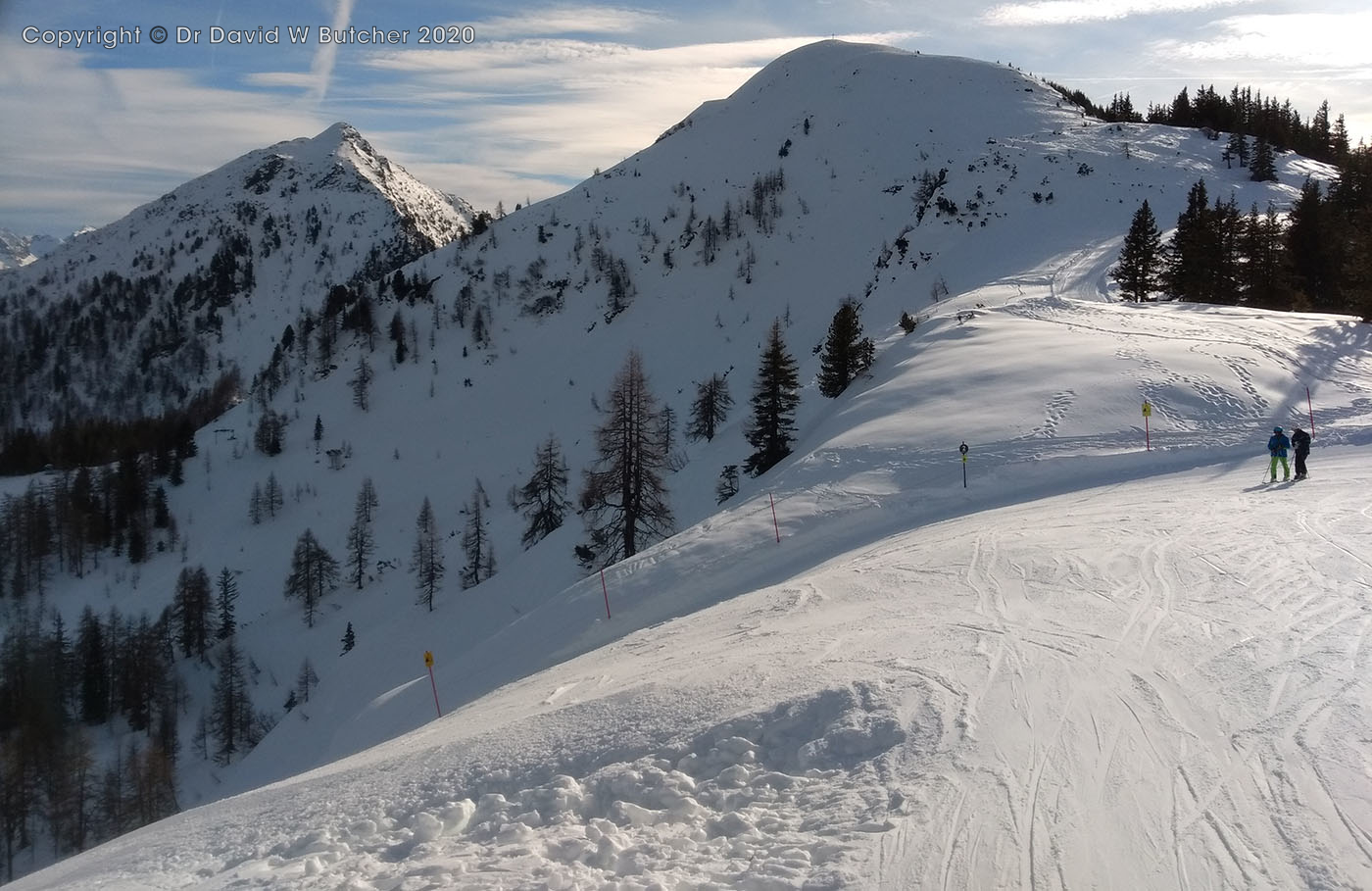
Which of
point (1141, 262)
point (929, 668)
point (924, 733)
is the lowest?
point (929, 668)

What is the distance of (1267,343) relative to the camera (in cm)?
2861

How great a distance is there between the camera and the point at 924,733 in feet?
25.6

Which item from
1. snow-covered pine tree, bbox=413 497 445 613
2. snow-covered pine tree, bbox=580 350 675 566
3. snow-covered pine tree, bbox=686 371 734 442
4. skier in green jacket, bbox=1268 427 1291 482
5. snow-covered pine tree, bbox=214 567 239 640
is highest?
skier in green jacket, bbox=1268 427 1291 482

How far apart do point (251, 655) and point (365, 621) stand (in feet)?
38.2

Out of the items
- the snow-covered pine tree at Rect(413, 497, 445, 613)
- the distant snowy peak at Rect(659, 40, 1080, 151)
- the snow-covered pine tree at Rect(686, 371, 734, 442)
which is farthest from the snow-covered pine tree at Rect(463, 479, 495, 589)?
the distant snowy peak at Rect(659, 40, 1080, 151)

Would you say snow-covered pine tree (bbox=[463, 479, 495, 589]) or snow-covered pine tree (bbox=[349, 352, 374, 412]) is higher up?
snow-covered pine tree (bbox=[349, 352, 374, 412])

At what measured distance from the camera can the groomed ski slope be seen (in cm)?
624

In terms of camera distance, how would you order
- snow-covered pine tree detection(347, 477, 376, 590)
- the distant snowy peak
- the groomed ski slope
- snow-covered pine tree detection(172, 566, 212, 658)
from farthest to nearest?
the distant snowy peak → snow-covered pine tree detection(347, 477, 376, 590) → snow-covered pine tree detection(172, 566, 212, 658) → the groomed ski slope

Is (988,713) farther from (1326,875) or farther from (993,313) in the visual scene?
(993,313)

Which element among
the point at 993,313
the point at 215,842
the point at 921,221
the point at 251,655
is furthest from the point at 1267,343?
the point at 251,655

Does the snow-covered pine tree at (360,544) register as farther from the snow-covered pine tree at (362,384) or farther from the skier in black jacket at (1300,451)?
the skier in black jacket at (1300,451)

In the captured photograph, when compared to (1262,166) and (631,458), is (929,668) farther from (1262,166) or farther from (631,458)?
(1262,166)

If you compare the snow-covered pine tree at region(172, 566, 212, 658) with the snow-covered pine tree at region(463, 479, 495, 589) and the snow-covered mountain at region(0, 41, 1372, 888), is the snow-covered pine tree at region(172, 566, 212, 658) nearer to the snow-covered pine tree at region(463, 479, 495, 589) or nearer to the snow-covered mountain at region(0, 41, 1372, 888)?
the snow-covered mountain at region(0, 41, 1372, 888)

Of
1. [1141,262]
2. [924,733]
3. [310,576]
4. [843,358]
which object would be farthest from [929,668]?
[310,576]
